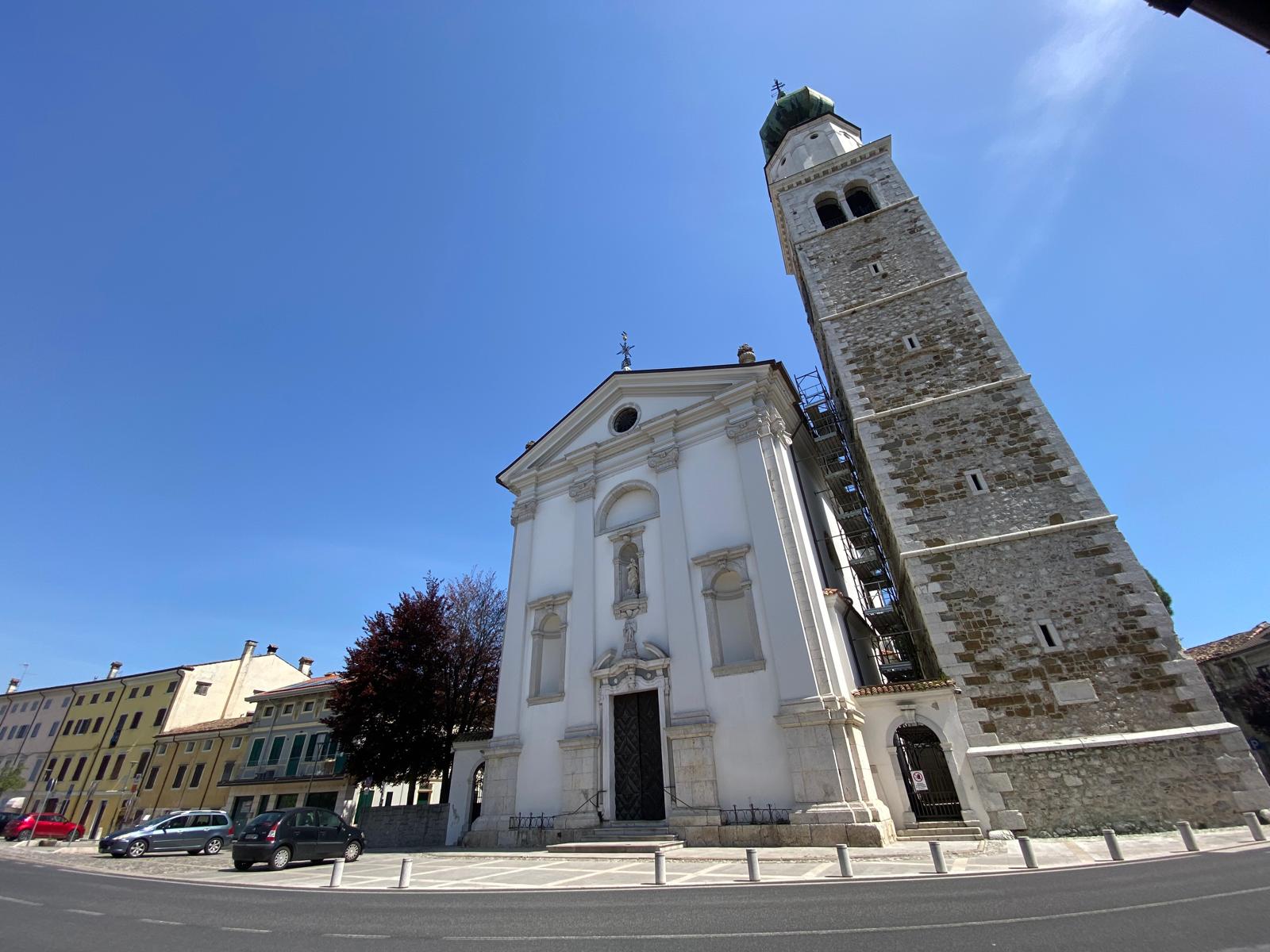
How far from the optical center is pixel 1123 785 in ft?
34.4

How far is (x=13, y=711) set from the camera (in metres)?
43.6

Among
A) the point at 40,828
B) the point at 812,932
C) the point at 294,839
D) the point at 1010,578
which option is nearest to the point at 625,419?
the point at 1010,578

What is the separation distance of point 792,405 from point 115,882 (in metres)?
19.7

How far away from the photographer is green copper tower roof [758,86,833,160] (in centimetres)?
2884

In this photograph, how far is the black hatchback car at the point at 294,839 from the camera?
1182 cm

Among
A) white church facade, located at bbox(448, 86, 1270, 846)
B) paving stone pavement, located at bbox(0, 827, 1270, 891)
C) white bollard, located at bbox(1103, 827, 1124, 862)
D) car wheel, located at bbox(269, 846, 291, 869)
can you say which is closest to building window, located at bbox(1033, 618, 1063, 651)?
white church facade, located at bbox(448, 86, 1270, 846)

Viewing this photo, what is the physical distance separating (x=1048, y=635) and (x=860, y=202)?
18.7 m

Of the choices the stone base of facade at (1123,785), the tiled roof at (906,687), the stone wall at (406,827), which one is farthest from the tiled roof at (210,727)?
the stone base of facade at (1123,785)

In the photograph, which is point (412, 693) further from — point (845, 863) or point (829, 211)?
point (829, 211)

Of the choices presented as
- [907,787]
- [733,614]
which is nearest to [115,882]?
[733,614]

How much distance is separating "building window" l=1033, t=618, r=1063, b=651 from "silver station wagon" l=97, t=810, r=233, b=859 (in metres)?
25.0

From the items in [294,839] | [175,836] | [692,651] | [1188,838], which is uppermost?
[692,651]

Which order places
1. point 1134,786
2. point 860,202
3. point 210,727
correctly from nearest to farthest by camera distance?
1. point 1134,786
2. point 860,202
3. point 210,727

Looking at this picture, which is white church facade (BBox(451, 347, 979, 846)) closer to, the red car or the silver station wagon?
the silver station wagon
